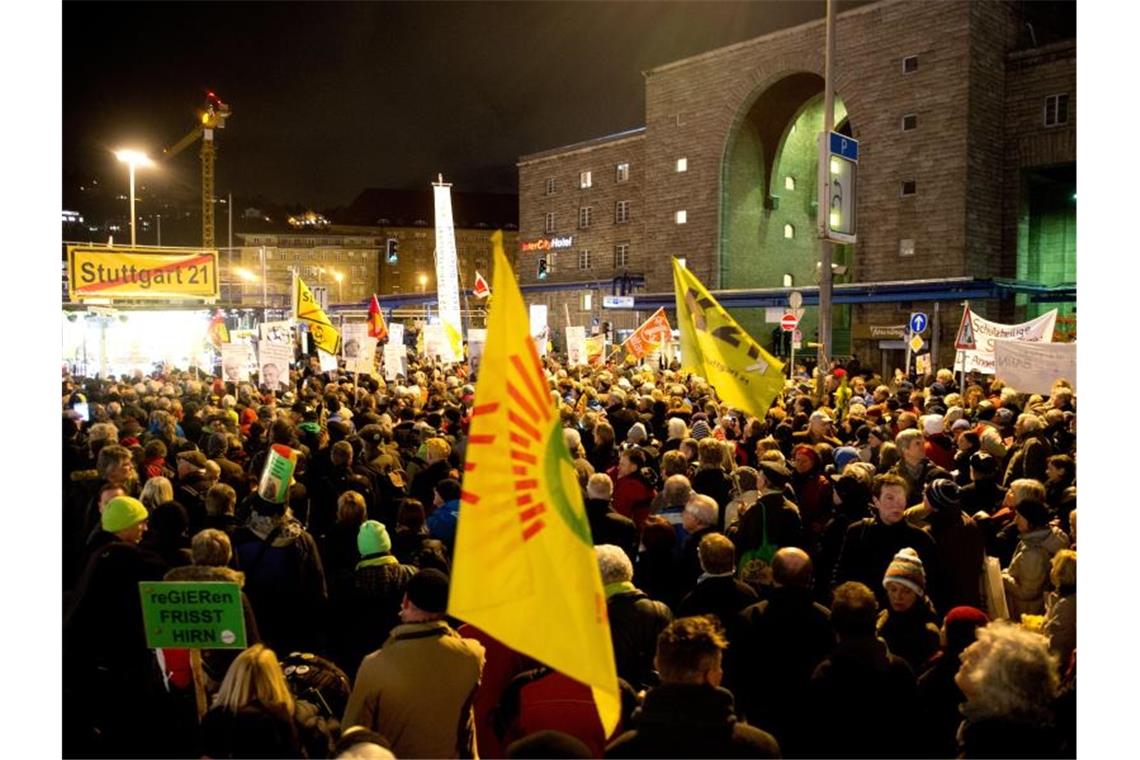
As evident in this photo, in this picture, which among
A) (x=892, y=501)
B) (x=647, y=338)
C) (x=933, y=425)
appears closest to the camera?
(x=892, y=501)

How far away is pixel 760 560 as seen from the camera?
19.6ft

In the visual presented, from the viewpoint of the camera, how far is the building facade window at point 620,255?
188 ft

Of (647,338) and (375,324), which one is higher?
(375,324)

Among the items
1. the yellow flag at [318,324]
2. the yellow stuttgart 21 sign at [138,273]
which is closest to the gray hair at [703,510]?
the yellow flag at [318,324]

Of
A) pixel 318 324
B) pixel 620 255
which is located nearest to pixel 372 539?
pixel 318 324

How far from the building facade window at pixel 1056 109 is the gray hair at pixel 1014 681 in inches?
1492

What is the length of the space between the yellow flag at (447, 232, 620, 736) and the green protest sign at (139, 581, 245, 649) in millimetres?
1549

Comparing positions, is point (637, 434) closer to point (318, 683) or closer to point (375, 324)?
point (318, 683)

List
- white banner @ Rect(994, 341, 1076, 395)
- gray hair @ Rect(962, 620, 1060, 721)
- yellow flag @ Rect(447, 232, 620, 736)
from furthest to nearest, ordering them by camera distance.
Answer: white banner @ Rect(994, 341, 1076, 395) < gray hair @ Rect(962, 620, 1060, 721) < yellow flag @ Rect(447, 232, 620, 736)

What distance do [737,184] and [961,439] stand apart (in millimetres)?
37453

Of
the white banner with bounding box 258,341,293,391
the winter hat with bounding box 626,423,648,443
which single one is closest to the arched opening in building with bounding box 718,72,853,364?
the white banner with bounding box 258,341,293,391

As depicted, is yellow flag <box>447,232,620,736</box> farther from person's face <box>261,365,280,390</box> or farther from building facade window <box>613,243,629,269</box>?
building facade window <box>613,243,629,269</box>

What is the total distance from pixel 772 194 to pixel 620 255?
13.8 m

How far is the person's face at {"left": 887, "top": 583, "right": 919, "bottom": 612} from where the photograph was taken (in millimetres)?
4441
